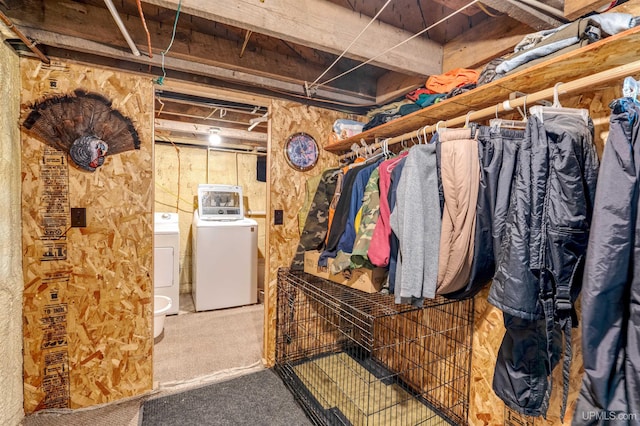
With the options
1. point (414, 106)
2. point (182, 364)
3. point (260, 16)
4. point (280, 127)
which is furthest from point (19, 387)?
point (414, 106)

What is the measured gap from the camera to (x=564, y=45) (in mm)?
1125

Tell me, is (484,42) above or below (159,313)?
above

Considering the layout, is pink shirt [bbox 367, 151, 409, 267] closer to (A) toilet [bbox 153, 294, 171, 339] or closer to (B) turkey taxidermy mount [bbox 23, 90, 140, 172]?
(B) turkey taxidermy mount [bbox 23, 90, 140, 172]

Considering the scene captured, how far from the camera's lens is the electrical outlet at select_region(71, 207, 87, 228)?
1877 millimetres

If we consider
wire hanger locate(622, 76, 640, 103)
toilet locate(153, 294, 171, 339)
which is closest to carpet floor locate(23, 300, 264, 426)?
toilet locate(153, 294, 171, 339)

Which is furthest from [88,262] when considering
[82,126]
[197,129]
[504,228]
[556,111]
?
[556,111]

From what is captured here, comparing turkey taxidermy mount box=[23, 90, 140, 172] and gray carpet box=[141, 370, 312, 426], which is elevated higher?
turkey taxidermy mount box=[23, 90, 140, 172]

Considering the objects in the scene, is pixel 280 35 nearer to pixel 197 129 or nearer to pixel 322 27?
pixel 322 27

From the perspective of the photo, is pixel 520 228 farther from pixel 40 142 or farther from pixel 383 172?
pixel 40 142

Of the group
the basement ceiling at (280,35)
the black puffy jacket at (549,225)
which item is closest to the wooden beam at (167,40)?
the basement ceiling at (280,35)

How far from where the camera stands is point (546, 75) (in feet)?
3.88

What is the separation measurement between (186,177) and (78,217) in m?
2.49

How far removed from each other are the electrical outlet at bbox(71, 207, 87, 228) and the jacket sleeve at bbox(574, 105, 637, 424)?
8.21 ft

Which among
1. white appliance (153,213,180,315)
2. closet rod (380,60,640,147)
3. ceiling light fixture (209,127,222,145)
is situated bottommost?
white appliance (153,213,180,315)
